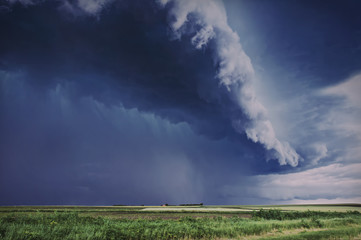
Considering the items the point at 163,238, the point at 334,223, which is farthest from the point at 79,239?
the point at 334,223

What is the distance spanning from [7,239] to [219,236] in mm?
17045

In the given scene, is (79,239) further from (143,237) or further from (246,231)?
(246,231)

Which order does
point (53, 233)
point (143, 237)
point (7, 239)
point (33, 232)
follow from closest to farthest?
point (7, 239) < point (33, 232) < point (53, 233) < point (143, 237)

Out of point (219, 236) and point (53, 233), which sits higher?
point (53, 233)

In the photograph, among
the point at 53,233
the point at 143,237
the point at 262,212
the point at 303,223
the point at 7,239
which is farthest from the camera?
the point at 262,212

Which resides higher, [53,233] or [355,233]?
[53,233]

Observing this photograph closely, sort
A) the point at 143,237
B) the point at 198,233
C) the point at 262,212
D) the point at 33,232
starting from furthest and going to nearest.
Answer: the point at 262,212 < the point at 198,233 < the point at 143,237 < the point at 33,232

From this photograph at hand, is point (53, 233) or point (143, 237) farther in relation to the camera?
point (143, 237)

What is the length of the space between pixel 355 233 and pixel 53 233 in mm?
27987

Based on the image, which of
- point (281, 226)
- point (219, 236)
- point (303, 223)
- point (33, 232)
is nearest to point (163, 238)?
point (219, 236)

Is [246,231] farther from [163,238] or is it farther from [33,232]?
[33,232]

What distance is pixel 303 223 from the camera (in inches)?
1155

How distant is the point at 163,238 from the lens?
18.1 metres

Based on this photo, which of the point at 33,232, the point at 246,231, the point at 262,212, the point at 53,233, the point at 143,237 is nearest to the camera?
the point at 33,232
